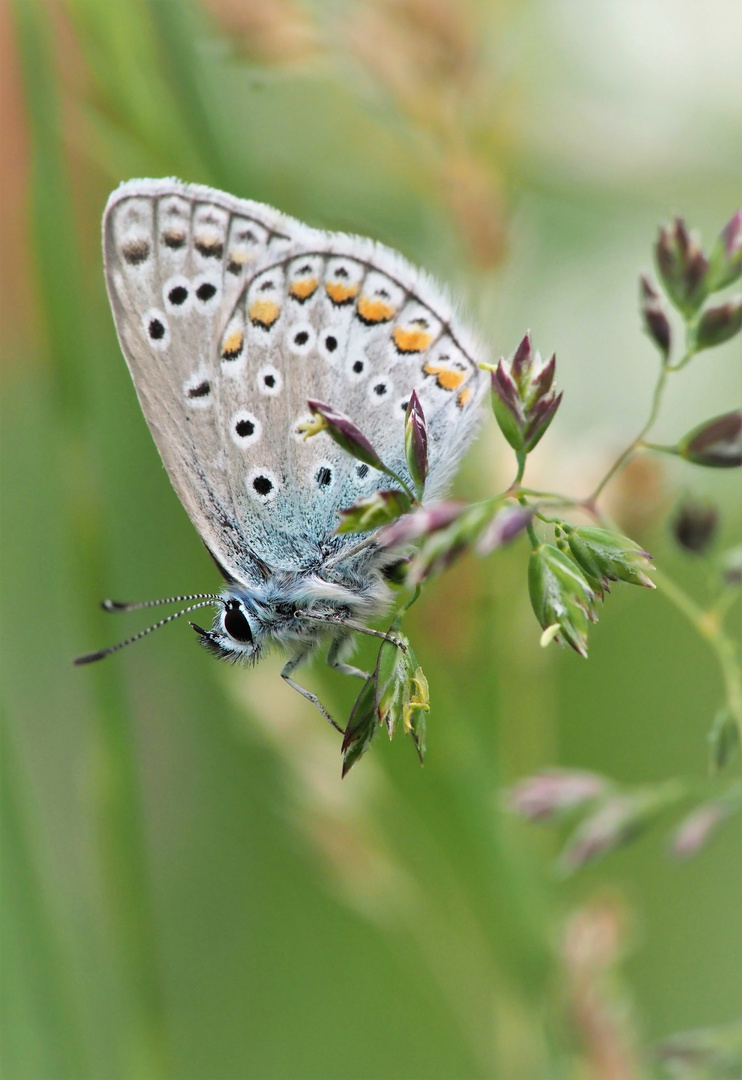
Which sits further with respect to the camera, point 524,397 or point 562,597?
point 524,397

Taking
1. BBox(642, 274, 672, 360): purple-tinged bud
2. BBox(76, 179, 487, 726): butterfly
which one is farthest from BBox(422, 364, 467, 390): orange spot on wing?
BBox(642, 274, 672, 360): purple-tinged bud

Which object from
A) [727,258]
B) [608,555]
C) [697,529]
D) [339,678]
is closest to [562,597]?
[608,555]

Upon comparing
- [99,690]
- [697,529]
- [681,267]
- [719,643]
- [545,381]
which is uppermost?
[681,267]

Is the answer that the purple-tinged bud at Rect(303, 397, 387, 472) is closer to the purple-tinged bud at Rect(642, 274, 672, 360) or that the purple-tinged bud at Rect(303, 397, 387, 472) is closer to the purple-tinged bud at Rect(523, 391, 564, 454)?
the purple-tinged bud at Rect(523, 391, 564, 454)

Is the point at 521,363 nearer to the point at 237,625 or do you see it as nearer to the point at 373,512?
the point at 373,512

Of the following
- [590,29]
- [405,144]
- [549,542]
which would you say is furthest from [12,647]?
[590,29]

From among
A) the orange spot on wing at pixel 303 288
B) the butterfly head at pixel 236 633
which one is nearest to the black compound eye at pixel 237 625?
the butterfly head at pixel 236 633

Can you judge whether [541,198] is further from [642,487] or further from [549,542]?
[549,542]
